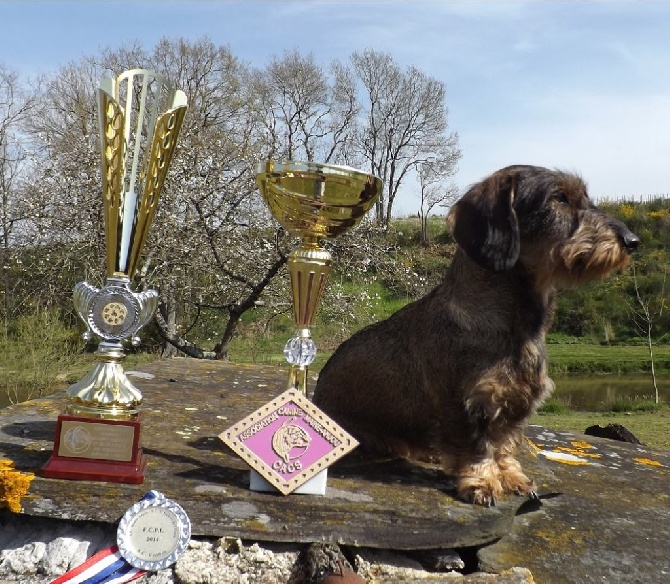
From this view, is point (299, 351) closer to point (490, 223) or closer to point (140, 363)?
point (490, 223)

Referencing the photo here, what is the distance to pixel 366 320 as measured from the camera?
14.2 meters

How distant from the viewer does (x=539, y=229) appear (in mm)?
3393

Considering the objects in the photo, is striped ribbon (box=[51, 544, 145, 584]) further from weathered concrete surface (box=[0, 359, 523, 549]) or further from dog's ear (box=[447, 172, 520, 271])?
dog's ear (box=[447, 172, 520, 271])

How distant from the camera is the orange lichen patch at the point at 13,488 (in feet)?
8.97

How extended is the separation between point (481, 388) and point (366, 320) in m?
10.9

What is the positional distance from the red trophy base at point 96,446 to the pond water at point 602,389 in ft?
41.0

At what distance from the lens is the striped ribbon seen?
8.27ft

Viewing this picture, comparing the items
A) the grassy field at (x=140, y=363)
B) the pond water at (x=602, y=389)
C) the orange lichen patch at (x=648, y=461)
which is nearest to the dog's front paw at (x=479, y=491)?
the orange lichen patch at (x=648, y=461)

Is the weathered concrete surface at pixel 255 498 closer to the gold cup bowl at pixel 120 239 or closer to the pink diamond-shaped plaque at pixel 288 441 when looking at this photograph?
the pink diamond-shaped plaque at pixel 288 441

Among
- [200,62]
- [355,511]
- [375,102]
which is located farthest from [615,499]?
[375,102]

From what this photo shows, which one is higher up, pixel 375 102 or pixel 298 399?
pixel 375 102

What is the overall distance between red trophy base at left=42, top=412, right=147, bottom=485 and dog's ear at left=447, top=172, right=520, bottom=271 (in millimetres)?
1776

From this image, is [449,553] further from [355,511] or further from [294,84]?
[294,84]

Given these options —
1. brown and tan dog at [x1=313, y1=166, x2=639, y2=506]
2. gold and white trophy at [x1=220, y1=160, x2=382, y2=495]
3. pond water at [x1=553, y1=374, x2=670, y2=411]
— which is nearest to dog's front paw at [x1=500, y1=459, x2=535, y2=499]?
brown and tan dog at [x1=313, y1=166, x2=639, y2=506]
